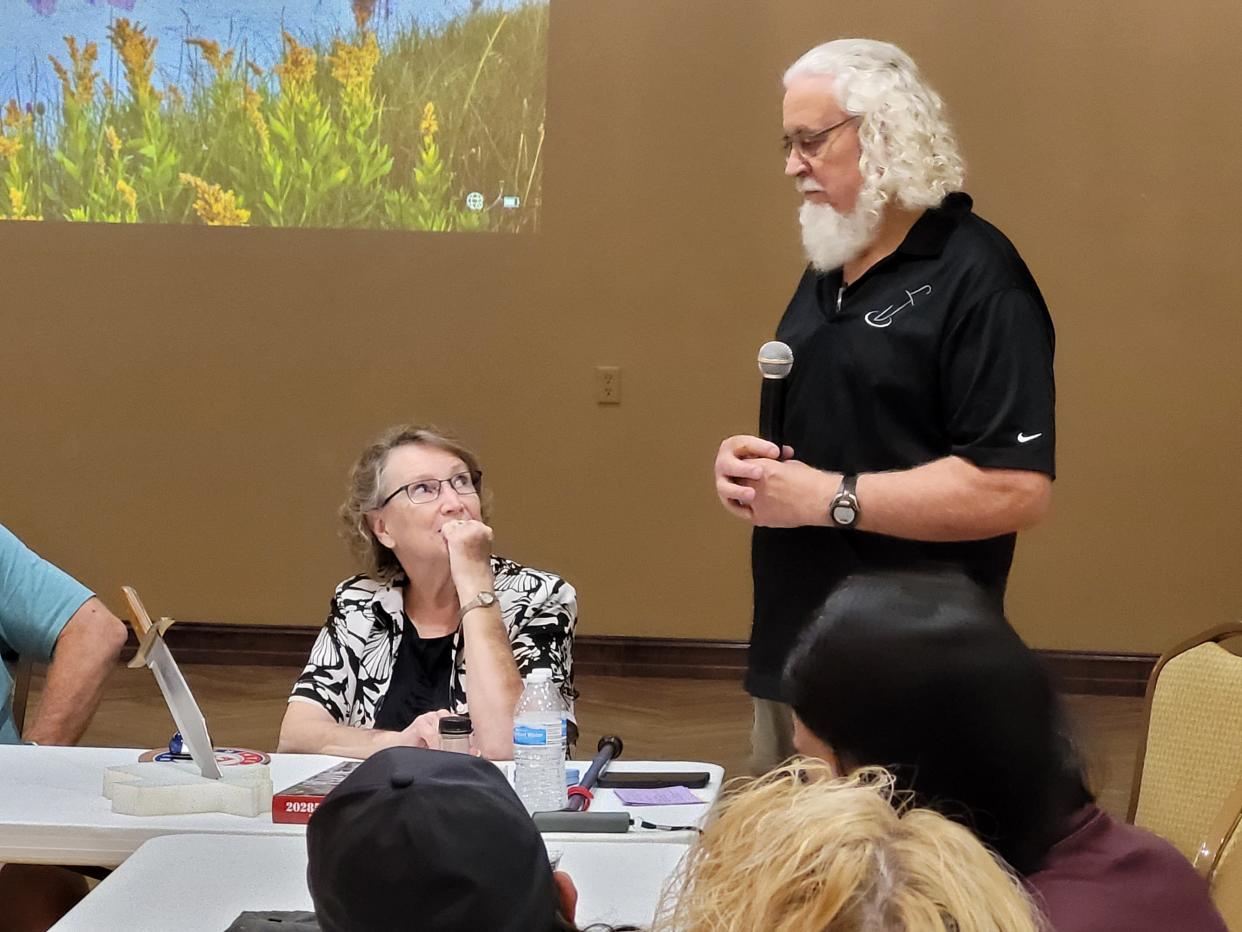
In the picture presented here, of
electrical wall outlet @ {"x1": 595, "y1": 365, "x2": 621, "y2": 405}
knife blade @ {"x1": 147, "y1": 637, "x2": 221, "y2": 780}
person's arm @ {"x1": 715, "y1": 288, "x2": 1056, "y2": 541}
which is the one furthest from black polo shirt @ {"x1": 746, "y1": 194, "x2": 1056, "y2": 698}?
electrical wall outlet @ {"x1": 595, "y1": 365, "x2": 621, "y2": 405}

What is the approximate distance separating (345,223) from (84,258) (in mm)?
1108

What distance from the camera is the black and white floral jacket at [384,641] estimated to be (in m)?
2.77

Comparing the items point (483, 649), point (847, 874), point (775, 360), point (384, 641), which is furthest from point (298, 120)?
point (847, 874)

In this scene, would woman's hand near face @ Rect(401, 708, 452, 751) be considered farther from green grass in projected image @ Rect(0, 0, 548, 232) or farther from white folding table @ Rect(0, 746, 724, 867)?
green grass in projected image @ Rect(0, 0, 548, 232)

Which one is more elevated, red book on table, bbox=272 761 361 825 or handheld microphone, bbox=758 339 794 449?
handheld microphone, bbox=758 339 794 449

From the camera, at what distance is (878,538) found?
7.84 feet

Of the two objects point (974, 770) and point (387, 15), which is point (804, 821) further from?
point (387, 15)

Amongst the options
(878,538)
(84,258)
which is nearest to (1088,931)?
(878,538)

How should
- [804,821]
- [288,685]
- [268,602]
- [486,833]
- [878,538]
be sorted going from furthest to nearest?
[268,602], [288,685], [878,538], [486,833], [804,821]

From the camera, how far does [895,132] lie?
8.00 feet

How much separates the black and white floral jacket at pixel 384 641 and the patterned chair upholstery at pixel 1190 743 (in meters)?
1.07

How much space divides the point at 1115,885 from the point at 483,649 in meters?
1.54

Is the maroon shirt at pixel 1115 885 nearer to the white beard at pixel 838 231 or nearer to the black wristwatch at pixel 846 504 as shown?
the black wristwatch at pixel 846 504

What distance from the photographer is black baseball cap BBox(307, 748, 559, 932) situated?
3.80 ft
